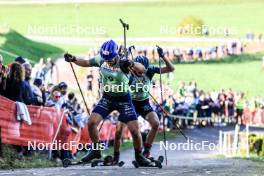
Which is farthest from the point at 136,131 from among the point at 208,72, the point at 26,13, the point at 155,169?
the point at 208,72

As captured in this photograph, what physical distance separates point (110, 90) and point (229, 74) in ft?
122

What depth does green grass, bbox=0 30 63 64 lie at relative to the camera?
106 ft

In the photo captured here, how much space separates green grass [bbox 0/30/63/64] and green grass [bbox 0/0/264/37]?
47.8 inches

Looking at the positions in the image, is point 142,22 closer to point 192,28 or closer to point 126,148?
point 192,28

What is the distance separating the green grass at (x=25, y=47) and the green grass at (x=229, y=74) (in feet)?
25.1

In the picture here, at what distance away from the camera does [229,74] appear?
52500mm

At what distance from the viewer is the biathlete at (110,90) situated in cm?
1552

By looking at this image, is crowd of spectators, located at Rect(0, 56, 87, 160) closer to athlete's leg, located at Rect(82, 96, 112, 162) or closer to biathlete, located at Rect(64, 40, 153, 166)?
biathlete, located at Rect(64, 40, 153, 166)

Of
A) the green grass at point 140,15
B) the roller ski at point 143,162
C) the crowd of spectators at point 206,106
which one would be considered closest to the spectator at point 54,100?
the roller ski at point 143,162

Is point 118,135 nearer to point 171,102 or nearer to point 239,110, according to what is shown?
point 171,102

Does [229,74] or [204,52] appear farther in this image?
[229,74]

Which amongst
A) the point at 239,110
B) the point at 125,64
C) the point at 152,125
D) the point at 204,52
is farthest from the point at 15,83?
the point at 204,52

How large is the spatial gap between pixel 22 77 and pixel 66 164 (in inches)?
112

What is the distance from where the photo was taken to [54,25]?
42.4m
